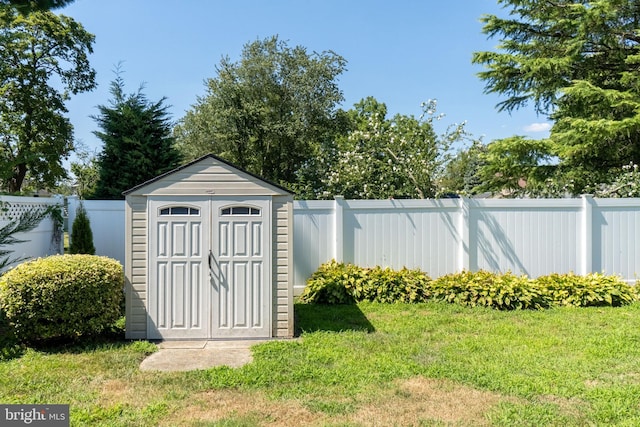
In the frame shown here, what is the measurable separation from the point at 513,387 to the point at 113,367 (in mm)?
3831

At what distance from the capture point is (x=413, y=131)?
858 cm

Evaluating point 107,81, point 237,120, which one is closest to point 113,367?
point 107,81

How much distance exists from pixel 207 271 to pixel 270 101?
1143 cm

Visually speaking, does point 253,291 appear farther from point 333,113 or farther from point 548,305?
point 333,113

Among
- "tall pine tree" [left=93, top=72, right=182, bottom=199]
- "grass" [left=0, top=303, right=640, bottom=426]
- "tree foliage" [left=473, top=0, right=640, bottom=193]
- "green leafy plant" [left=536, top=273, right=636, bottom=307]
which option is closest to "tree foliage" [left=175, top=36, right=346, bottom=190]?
"tall pine tree" [left=93, top=72, right=182, bottom=199]

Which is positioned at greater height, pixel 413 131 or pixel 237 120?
pixel 237 120

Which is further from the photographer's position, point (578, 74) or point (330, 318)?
point (578, 74)

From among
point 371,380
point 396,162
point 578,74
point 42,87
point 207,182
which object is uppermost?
point 42,87

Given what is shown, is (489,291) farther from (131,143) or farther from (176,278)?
(131,143)

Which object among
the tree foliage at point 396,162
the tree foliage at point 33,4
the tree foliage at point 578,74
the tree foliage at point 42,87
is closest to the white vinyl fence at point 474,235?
the tree foliage at point 396,162

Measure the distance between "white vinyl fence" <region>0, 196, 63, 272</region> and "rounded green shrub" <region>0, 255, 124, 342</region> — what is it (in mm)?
1195

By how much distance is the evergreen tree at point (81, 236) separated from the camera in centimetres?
673

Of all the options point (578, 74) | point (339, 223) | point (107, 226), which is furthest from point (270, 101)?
point (578, 74)

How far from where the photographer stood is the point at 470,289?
6402mm
